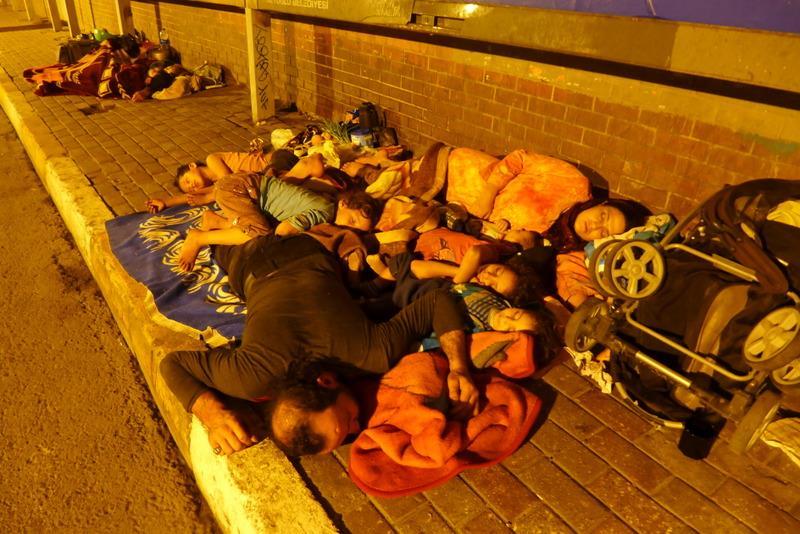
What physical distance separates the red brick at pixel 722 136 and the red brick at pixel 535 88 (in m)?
1.19

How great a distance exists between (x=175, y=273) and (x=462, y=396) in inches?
96.2

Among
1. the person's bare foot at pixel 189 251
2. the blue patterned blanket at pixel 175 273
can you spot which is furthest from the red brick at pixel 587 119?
the person's bare foot at pixel 189 251

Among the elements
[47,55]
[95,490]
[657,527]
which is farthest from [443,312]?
[47,55]

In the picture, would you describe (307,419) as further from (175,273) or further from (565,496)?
(175,273)

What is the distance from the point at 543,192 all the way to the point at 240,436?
105 inches

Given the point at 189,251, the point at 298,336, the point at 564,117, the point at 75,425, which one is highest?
the point at 564,117

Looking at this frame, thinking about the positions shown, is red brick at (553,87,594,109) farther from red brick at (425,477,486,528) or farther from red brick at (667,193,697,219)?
red brick at (425,477,486,528)

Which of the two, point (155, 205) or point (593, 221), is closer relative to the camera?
point (593, 221)

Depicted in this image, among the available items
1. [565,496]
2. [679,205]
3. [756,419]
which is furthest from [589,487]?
[679,205]

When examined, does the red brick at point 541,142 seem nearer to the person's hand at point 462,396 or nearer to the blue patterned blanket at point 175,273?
the person's hand at point 462,396

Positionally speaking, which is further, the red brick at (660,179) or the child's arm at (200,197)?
the child's arm at (200,197)

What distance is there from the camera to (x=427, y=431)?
2.40m

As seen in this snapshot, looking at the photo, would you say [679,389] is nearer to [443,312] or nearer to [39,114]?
[443,312]

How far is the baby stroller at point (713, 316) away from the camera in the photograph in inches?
85.8
